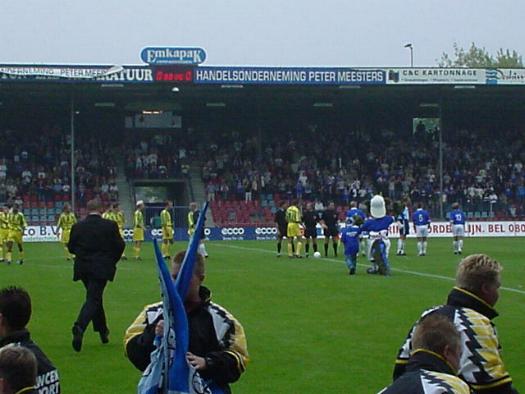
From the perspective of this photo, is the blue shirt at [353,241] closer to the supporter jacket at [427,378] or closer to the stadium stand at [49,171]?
the supporter jacket at [427,378]

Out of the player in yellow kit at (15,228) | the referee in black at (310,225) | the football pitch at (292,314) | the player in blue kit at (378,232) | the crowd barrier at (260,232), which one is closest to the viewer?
the football pitch at (292,314)

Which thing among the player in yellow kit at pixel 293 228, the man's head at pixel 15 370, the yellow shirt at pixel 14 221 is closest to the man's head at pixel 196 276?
the man's head at pixel 15 370

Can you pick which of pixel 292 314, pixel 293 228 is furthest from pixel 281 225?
pixel 292 314

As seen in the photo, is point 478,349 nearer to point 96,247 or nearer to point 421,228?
point 96,247

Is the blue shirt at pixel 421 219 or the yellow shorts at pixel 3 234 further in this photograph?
the blue shirt at pixel 421 219

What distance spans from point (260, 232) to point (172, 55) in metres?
9.47

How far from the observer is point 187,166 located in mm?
57562

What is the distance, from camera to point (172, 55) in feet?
168

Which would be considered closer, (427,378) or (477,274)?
(427,378)

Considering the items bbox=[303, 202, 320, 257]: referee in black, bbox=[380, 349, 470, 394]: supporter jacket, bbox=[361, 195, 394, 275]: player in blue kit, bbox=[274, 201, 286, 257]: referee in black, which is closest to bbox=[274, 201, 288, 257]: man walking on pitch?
bbox=[274, 201, 286, 257]: referee in black

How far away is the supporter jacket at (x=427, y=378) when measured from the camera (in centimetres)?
444

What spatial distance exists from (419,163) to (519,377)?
4938 cm

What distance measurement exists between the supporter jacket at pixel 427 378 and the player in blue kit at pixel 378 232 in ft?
69.6

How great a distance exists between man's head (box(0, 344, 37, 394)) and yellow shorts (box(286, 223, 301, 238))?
1191 inches
